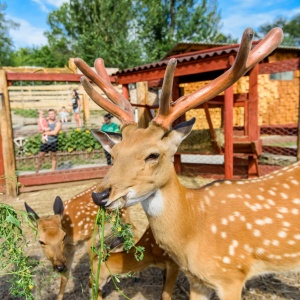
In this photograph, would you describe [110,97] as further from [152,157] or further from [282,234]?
[282,234]

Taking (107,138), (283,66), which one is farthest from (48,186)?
(283,66)

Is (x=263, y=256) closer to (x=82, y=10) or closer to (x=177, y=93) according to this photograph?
(x=177, y=93)

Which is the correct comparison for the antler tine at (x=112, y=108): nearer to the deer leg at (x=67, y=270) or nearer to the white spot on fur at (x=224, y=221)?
the white spot on fur at (x=224, y=221)

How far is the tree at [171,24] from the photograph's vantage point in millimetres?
24625

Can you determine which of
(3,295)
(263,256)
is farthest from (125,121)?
(3,295)

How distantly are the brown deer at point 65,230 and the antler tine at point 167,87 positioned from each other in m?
1.29

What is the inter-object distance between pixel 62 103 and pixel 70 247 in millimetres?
9547

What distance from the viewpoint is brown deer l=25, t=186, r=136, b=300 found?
2.82 m

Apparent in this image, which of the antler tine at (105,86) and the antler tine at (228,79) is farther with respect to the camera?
the antler tine at (105,86)

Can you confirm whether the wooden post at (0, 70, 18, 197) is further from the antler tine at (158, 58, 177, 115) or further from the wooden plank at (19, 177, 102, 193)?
the antler tine at (158, 58, 177, 115)

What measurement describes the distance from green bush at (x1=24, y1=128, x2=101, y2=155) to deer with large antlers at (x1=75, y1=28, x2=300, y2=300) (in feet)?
22.9

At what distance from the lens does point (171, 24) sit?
2650 cm

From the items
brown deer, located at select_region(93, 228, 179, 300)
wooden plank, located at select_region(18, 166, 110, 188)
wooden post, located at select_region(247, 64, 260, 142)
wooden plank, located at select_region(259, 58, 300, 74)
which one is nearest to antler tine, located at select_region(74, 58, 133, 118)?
brown deer, located at select_region(93, 228, 179, 300)

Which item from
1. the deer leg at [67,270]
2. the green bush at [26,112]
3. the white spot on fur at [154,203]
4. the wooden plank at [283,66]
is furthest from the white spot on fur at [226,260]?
the green bush at [26,112]
